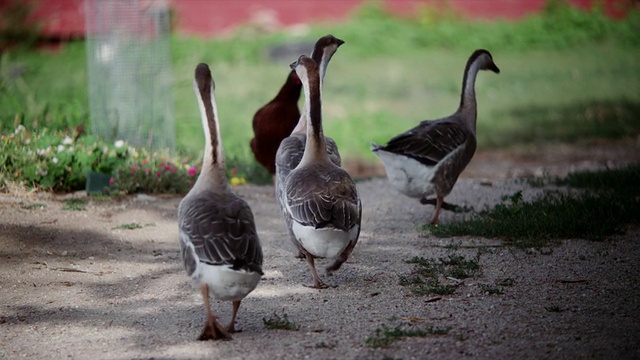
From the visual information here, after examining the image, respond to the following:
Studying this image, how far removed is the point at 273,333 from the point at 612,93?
12492 mm

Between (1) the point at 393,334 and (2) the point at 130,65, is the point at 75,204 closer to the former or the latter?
(2) the point at 130,65

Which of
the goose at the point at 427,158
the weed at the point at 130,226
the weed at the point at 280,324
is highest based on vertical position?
the goose at the point at 427,158

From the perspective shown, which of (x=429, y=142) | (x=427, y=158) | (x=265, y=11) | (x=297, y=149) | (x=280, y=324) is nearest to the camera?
(x=280, y=324)

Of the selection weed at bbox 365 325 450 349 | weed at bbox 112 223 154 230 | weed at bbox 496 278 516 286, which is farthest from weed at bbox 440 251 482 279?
weed at bbox 112 223 154 230

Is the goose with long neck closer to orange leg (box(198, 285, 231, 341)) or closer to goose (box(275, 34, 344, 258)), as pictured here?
goose (box(275, 34, 344, 258))

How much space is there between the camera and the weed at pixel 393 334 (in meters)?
5.06

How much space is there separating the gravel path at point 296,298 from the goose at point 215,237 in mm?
326

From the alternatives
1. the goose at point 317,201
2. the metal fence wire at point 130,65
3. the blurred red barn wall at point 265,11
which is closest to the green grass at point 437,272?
the goose at point 317,201

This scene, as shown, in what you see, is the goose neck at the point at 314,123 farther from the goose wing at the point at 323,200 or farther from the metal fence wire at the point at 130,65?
the metal fence wire at the point at 130,65

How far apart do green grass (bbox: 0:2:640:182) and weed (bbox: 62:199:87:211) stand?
1.64m

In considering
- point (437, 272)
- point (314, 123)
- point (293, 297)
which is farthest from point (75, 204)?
point (437, 272)

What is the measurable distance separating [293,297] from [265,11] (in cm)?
1650

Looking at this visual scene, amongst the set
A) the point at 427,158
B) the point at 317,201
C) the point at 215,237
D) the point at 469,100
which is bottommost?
the point at 215,237

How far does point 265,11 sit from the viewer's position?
2180cm
